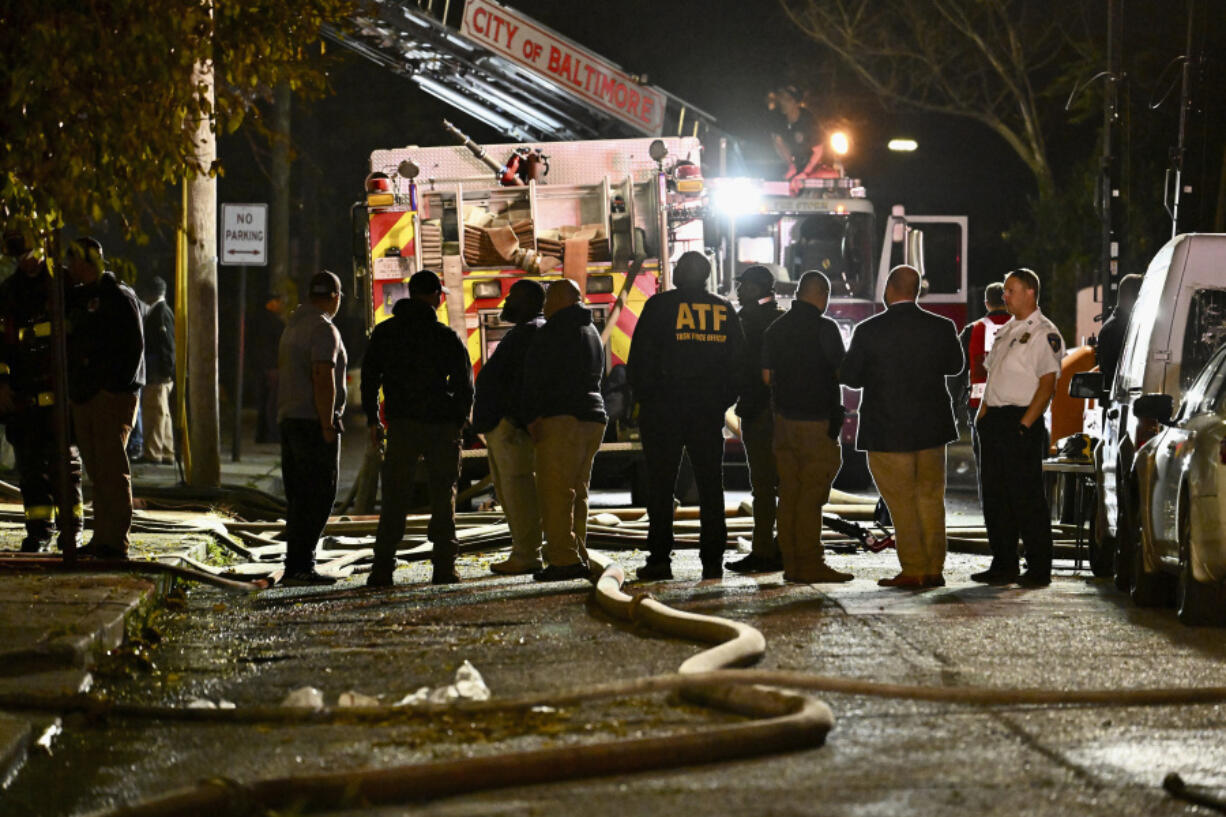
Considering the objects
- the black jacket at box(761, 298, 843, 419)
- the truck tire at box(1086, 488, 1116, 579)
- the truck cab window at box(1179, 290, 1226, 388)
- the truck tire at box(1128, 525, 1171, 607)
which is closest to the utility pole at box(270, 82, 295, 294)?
the black jacket at box(761, 298, 843, 419)

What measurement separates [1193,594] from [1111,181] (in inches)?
501

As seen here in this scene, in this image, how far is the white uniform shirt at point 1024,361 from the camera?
35.0ft

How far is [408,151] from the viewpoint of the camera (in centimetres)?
1606

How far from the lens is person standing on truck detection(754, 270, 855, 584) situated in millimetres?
10812

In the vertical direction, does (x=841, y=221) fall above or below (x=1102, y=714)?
above

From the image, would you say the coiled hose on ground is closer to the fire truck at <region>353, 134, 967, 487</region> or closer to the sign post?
the fire truck at <region>353, 134, 967, 487</region>

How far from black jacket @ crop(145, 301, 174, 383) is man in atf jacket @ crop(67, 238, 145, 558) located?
862 centimetres

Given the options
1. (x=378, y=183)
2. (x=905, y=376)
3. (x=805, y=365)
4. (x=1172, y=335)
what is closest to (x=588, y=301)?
(x=378, y=183)

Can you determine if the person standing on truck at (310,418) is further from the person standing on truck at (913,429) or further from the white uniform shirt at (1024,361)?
the white uniform shirt at (1024,361)

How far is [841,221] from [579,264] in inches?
168

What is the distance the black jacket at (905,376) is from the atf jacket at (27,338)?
15.6 ft

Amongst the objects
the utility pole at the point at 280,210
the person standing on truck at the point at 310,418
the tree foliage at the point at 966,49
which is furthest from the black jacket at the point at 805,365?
the tree foliage at the point at 966,49

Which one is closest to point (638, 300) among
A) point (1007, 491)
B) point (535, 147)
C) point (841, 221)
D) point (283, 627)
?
point (535, 147)

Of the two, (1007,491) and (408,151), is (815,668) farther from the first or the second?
(408,151)
